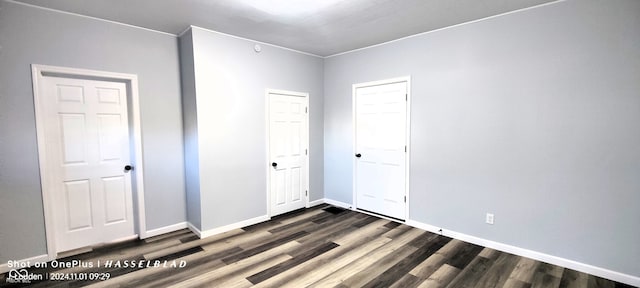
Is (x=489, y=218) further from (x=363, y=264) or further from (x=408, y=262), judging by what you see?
(x=363, y=264)

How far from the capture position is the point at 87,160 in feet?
10.3

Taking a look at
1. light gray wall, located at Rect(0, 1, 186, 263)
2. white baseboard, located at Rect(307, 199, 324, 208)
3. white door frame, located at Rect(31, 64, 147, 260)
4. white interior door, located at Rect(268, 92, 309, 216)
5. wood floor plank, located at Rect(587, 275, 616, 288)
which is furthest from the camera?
white baseboard, located at Rect(307, 199, 324, 208)

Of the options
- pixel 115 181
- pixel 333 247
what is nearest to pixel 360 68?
pixel 333 247

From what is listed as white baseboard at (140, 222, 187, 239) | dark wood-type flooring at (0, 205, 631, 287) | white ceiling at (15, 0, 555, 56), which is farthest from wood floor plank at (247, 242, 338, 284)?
white ceiling at (15, 0, 555, 56)

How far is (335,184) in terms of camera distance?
477 cm

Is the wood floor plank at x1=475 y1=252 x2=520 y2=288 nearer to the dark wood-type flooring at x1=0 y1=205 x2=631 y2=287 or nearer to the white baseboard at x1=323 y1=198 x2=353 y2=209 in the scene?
the dark wood-type flooring at x1=0 y1=205 x2=631 y2=287

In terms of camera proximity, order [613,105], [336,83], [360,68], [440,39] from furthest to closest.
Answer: [336,83] < [360,68] < [440,39] < [613,105]

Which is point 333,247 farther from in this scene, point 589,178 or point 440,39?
point 440,39

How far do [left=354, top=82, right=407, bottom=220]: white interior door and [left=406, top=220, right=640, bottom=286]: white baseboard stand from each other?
68cm

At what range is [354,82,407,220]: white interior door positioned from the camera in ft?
12.7

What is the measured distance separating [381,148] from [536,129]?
184cm

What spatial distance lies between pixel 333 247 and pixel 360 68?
8.64ft

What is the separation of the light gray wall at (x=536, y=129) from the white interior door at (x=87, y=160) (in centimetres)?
364

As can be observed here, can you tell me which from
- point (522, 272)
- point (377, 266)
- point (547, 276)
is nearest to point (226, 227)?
point (377, 266)
